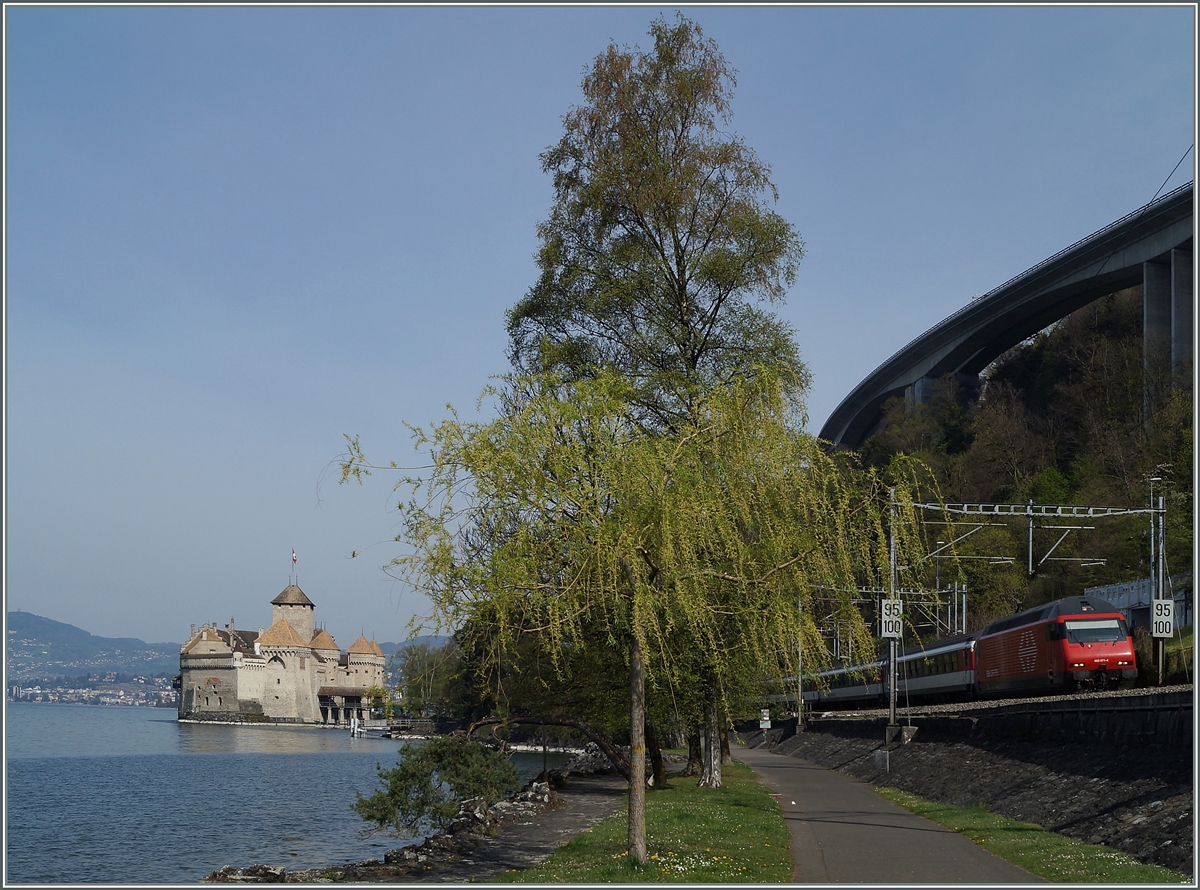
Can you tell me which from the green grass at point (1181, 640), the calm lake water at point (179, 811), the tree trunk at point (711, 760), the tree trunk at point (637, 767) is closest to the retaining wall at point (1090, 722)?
the tree trunk at point (711, 760)

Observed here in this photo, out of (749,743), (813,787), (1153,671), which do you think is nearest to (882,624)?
(813,787)

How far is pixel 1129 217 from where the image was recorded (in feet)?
216

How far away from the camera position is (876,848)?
16.2 metres

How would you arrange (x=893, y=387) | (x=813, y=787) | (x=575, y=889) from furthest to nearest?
1. (x=893, y=387)
2. (x=813, y=787)
3. (x=575, y=889)

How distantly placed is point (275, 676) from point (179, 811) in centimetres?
11648

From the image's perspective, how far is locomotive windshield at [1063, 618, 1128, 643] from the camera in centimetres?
Answer: 3284

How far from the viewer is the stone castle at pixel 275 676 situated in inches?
5969

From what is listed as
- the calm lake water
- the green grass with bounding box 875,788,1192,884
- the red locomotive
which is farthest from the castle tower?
the green grass with bounding box 875,788,1192,884

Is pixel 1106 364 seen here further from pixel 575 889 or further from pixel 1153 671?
pixel 575 889

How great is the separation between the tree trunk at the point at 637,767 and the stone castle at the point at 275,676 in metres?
134

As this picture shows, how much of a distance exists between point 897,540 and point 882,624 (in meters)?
18.6

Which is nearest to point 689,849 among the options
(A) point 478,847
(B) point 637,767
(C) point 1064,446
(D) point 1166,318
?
(B) point 637,767

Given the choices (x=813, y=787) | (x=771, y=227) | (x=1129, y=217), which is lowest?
(x=813, y=787)

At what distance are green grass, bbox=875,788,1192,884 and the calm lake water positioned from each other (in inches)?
626
